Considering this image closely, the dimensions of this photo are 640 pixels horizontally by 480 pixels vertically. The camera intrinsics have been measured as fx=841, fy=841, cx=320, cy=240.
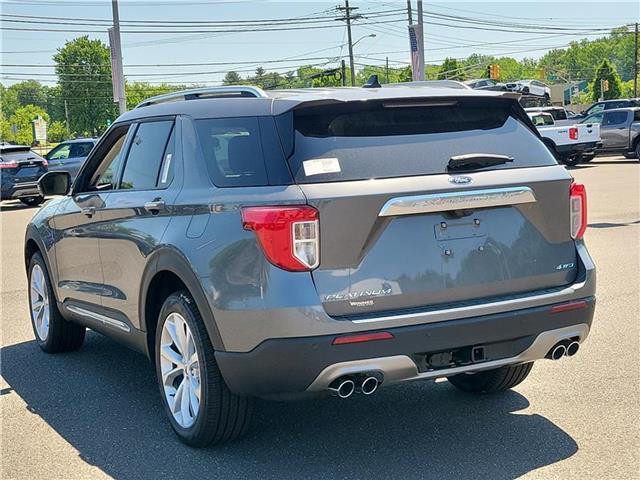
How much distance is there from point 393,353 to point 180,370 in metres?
1.36

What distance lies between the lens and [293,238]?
3857 mm

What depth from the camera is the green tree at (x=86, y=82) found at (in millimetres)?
119188

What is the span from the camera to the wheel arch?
4168 millimetres

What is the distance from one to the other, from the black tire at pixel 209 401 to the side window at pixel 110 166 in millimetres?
1507

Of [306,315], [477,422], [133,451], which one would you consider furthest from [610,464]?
[133,451]

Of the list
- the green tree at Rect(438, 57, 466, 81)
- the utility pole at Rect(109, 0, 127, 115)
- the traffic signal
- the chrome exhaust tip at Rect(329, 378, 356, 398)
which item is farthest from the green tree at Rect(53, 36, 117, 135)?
the chrome exhaust tip at Rect(329, 378, 356, 398)

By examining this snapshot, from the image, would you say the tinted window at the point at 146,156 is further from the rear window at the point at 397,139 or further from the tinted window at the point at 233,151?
the rear window at the point at 397,139

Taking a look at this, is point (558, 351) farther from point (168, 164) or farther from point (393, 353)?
point (168, 164)

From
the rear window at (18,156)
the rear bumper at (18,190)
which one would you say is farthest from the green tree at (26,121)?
the rear bumper at (18,190)

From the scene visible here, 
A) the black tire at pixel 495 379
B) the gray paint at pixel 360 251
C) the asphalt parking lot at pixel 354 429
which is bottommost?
the asphalt parking lot at pixel 354 429

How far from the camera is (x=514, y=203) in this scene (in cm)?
424

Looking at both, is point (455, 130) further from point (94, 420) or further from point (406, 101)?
point (94, 420)

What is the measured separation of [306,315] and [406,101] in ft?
4.17

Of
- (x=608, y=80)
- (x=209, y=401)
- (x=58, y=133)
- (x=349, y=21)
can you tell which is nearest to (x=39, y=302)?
(x=209, y=401)
